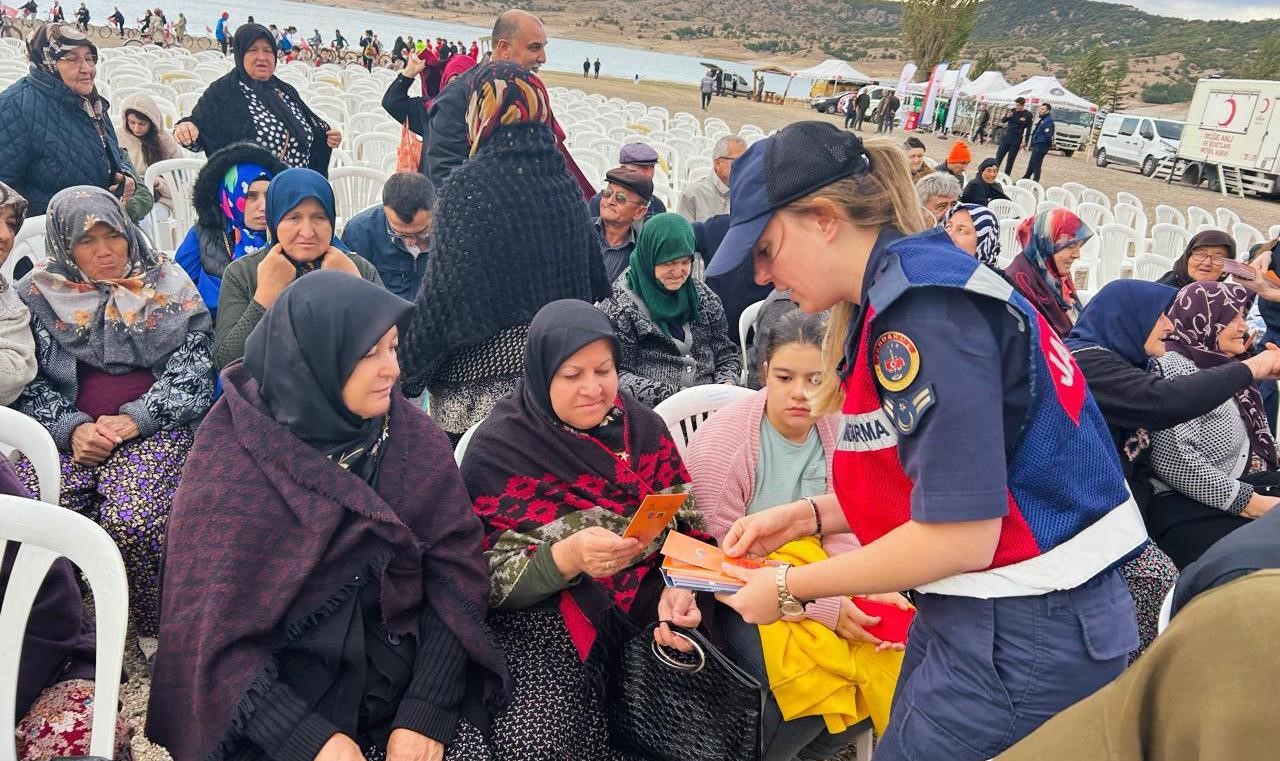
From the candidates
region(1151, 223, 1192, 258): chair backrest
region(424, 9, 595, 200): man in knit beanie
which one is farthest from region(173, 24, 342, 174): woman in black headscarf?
region(1151, 223, 1192, 258): chair backrest

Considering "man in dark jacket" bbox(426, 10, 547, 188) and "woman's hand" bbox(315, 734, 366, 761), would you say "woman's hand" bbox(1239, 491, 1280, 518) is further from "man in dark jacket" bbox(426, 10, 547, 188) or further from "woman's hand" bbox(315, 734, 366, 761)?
"man in dark jacket" bbox(426, 10, 547, 188)

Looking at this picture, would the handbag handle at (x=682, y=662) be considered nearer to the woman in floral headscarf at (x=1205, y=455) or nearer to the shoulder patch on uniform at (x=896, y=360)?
the shoulder patch on uniform at (x=896, y=360)

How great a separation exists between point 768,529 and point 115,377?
2.39m

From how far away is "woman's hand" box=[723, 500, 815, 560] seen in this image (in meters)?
1.67

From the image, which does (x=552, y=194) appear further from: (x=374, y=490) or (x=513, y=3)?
(x=513, y=3)

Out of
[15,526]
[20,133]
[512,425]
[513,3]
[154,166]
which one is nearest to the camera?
[15,526]

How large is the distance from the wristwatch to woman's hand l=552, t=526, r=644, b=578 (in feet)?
1.76

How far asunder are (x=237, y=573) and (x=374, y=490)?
1.14 ft

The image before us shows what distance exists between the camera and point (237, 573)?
1642mm

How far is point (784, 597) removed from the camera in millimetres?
1341

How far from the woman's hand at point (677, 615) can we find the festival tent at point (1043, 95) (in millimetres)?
26711

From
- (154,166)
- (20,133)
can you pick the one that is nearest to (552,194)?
(20,133)

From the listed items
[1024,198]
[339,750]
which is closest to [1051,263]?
[339,750]

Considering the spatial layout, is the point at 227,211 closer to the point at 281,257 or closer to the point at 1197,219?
the point at 281,257
